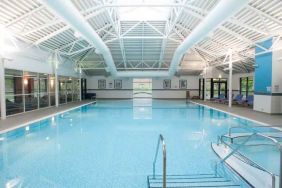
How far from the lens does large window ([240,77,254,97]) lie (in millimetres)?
18812

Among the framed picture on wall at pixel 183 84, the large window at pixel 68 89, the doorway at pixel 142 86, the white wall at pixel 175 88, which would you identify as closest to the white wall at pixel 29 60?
the large window at pixel 68 89

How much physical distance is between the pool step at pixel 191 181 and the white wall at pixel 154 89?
20120 millimetres

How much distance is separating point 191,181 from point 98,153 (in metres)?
2.66

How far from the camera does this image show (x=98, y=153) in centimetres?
565

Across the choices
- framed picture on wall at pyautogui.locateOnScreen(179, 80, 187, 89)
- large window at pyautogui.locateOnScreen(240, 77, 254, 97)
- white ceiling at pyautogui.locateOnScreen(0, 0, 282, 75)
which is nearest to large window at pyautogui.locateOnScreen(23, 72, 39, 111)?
white ceiling at pyautogui.locateOnScreen(0, 0, 282, 75)

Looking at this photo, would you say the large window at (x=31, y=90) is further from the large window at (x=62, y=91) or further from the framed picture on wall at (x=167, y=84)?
the framed picture on wall at (x=167, y=84)

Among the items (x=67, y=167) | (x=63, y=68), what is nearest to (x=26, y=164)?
(x=67, y=167)

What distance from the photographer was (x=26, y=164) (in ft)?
16.1

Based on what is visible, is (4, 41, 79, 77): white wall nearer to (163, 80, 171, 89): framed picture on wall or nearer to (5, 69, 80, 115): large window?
(5, 69, 80, 115): large window

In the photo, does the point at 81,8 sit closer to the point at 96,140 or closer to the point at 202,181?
the point at 96,140

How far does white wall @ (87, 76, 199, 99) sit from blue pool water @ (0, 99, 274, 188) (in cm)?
1465

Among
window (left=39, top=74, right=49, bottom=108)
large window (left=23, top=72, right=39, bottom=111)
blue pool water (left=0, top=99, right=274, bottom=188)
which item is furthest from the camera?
window (left=39, top=74, right=49, bottom=108)

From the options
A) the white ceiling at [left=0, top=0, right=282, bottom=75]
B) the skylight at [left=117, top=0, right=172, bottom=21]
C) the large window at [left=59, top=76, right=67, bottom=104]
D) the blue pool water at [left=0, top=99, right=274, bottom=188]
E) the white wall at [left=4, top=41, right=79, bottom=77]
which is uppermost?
the skylight at [left=117, top=0, right=172, bottom=21]

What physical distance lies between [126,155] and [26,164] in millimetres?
2216
